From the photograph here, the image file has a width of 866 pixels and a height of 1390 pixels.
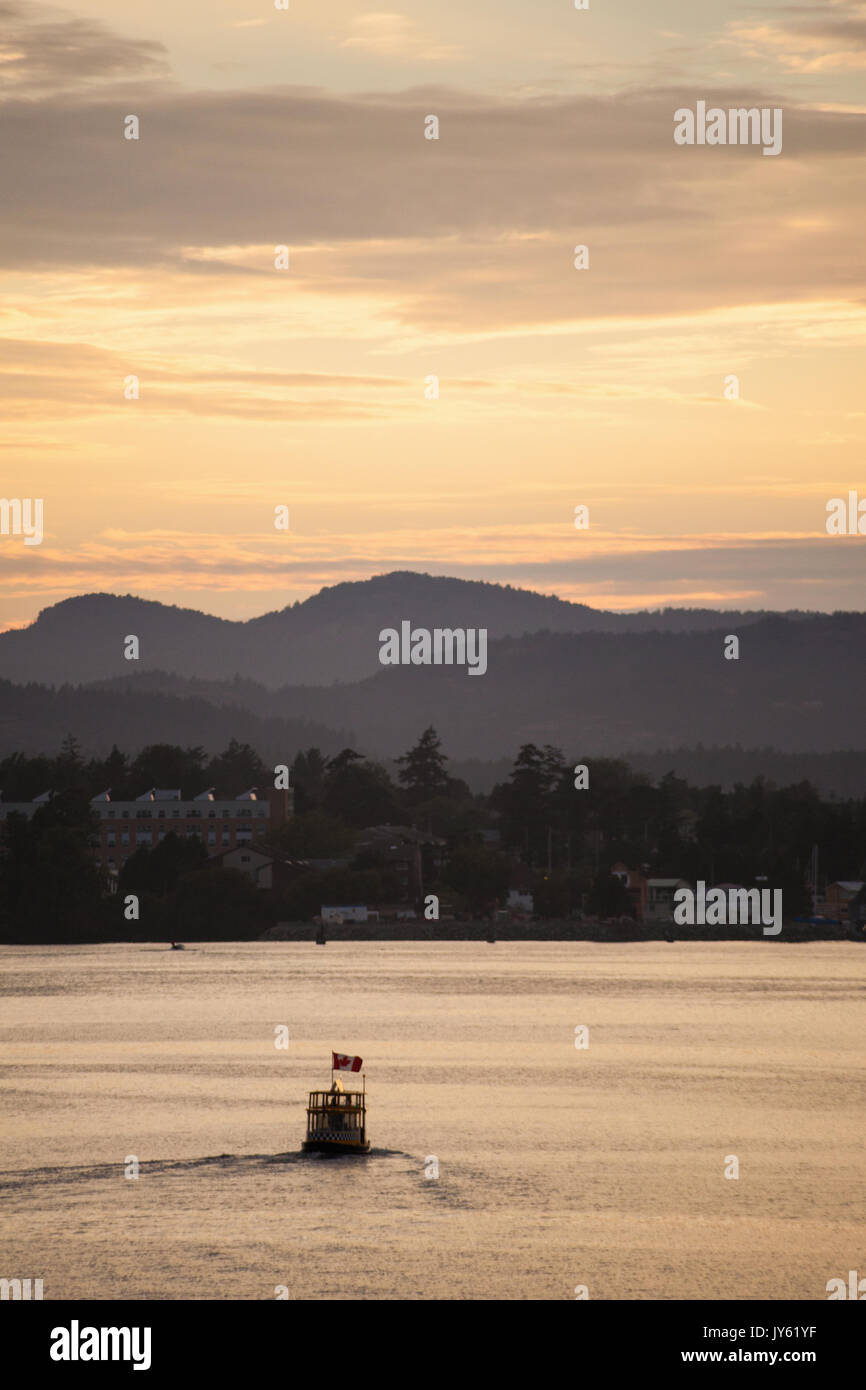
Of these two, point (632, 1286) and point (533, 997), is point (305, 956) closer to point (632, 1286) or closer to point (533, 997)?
point (533, 997)

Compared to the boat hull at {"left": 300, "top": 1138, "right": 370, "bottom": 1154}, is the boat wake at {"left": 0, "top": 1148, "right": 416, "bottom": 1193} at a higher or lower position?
lower

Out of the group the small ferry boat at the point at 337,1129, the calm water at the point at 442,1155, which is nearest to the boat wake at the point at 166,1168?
the calm water at the point at 442,1155

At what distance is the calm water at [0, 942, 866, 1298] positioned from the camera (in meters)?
45.9

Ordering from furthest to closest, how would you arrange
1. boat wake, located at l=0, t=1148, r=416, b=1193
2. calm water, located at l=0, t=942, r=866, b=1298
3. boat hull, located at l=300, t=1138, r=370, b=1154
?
1. boat hull, located at l=300, t=1138, r=370, b=1154
2. boat wake, located at l=0, t=1148, r=416, b=1193
3. calm water, located at l=0, t=942, r=866, b=1298

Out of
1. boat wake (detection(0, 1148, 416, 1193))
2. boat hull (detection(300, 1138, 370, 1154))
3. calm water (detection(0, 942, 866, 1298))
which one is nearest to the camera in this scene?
calm water (detection(0, 942, 866, 1298))

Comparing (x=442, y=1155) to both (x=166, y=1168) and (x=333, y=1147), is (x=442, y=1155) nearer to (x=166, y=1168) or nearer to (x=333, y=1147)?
(x=333, y=1147)

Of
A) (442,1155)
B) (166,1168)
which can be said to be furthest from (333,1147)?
(166,1168)

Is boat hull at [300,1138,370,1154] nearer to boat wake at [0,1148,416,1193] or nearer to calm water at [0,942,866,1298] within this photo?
boat wake at [0,1148,416,1193]

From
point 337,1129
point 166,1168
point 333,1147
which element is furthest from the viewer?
point 337,1129

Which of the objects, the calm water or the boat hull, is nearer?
the calm water

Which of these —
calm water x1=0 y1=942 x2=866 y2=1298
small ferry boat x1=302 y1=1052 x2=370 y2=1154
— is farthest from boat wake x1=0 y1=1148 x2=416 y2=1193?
small ferry boat x1=302 y1=1052 x2=370 y2=1154

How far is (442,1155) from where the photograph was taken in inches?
2419

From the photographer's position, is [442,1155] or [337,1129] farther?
[442,1155]
